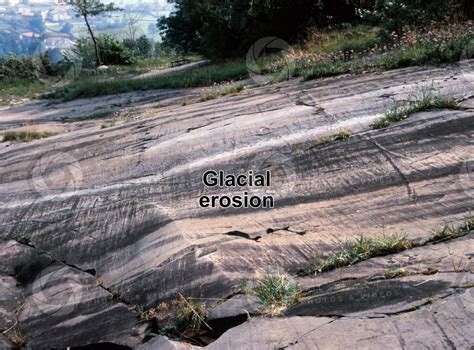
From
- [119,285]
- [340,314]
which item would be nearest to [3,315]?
[119,285]

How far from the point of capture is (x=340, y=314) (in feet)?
9.71

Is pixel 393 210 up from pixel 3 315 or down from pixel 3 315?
up

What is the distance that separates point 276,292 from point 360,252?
0.68m

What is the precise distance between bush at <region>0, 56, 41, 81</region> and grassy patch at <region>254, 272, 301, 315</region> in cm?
2239

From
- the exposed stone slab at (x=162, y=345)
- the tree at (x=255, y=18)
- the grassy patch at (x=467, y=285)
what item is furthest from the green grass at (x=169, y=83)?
the grassy patch at (x=467, y=285)

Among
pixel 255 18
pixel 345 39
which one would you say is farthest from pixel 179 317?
pixel 255 18

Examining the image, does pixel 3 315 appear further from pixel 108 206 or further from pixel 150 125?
pixel 150 125

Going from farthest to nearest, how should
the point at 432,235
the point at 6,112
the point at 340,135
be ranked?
1. the point at 6,112
2. the point at 340,135
3. the point at 432,235

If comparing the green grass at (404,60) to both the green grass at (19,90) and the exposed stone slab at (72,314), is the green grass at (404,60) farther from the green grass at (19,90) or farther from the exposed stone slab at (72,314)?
the green grass at (19,90)

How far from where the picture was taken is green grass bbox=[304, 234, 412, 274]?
347 cm

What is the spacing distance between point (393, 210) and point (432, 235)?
0.45 metres

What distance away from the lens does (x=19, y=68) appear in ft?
79.2

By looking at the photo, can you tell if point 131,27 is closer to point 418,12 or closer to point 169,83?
point 169,83

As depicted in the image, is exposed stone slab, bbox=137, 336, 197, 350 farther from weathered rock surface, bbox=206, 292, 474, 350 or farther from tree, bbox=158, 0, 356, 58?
tree, bbox=158, 0, 356, 58
